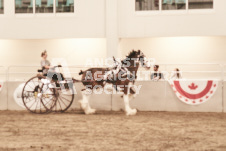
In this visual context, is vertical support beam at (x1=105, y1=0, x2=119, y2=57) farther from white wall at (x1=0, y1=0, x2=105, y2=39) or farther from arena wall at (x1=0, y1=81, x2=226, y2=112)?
arena wall at (x1=0, y1=81, x2=226, y2=112)

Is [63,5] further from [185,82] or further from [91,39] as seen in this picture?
[185,82]

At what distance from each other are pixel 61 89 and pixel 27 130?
149 inches

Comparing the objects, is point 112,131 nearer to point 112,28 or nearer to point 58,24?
point 112,28

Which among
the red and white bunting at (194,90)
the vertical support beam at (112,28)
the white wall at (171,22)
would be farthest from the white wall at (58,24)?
the red and white bunting at (194,90)

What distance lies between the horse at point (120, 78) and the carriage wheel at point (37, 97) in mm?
1092

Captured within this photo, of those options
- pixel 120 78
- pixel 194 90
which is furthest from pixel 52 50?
pixel 194 90

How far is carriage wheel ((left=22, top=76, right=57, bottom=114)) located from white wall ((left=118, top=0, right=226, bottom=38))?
19.6 feet

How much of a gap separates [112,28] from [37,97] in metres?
6.80

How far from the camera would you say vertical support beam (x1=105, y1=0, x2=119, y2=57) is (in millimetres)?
22219

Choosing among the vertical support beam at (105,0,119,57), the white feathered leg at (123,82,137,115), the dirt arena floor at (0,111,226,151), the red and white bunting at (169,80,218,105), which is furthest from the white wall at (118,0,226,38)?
the white feathered leg at (123,82,137,115)

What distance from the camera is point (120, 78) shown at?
16.6 meters

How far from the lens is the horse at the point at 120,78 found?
1656 centimetres

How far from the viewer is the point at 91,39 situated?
25.1m

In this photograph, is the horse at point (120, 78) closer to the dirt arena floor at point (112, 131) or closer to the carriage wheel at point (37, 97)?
the dirt arena floor at point (112, 131)
